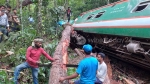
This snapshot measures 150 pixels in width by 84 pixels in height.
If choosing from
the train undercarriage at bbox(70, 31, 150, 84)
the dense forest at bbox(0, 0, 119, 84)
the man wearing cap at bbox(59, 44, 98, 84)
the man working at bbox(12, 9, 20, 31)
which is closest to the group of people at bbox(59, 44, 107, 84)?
the man wearing cap at bbox(59, 44, 98, 84)

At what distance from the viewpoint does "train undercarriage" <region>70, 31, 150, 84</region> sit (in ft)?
22.2

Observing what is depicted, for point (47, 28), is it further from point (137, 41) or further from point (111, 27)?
point (137, 41)

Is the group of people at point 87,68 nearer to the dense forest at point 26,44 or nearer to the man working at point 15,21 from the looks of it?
the dense forest at point 26,44

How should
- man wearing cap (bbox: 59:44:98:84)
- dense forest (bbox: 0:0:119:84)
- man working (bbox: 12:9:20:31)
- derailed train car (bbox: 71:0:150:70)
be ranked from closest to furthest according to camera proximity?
man wearing cap (bbox: 59:44:98:84) → derailed train car (bbox: 71:0:150:70) → dense forest (bbox: 0:0:119:84) → man working (bbox: 12:9:20:31)

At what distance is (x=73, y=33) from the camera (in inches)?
565

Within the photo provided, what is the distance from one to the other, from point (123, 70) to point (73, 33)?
5.49m

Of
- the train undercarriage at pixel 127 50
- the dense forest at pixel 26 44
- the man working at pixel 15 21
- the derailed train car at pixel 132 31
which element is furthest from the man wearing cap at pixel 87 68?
the man working at pixel 15 21

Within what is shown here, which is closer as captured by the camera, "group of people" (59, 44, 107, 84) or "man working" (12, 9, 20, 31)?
"group of people" (59, 44, 107, 84)

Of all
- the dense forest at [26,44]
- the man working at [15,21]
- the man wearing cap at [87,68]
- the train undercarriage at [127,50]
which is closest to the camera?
the man wearing cap at [87,68]

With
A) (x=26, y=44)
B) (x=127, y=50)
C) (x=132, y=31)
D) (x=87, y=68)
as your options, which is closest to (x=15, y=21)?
(x=26, y=44)

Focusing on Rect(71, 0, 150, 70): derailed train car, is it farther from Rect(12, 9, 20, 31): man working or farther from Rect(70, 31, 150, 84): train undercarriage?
Rect(12, 9, 20, 31): man working

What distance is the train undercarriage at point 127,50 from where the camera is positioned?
6773 mm

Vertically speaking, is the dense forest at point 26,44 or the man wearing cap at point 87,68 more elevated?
the man wearing cap at point 87,68

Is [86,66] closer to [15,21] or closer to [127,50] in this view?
[127,50]
